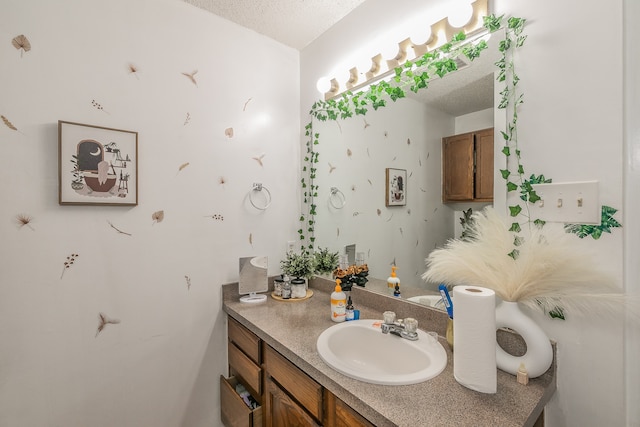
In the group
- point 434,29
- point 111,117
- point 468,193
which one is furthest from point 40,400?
point 434,29

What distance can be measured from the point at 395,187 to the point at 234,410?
1.38m

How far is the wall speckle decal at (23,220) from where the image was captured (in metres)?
1.17

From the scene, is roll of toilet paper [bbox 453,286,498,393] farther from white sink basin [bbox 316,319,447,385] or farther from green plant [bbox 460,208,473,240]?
green plant [bbox 460,208,473,240]

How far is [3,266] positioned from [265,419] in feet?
4.03

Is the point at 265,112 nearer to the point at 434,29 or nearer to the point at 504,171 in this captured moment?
the point at 434,29

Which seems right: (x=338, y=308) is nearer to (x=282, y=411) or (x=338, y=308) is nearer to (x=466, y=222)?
(x=282, y=411)

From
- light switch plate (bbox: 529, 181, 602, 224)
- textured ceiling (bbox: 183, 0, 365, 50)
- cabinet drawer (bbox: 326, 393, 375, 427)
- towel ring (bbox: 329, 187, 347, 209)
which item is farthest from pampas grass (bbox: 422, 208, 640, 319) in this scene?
textured ceiling (bbox: 183, 0, 365, 50)

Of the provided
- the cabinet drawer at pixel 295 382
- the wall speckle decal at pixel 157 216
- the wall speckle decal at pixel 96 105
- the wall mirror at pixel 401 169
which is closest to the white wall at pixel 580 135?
the wall mirror at pixel 401 169

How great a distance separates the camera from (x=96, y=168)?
131 cm

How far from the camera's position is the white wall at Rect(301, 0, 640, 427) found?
83cm

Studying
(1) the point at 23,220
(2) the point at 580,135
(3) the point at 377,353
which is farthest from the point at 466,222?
(1) the point at 23,220

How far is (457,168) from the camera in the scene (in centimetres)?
122

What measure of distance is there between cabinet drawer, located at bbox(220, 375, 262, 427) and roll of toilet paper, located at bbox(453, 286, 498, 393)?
0.95 meters

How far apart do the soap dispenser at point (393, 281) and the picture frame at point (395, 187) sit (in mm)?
327
